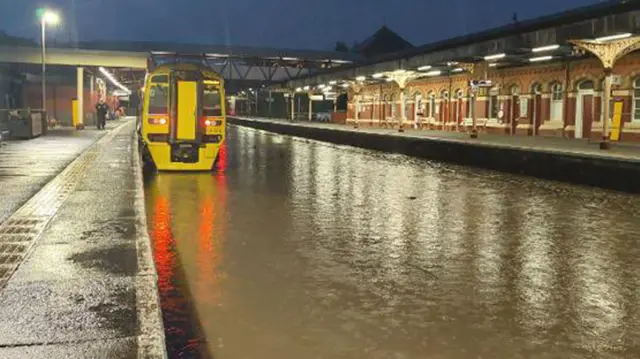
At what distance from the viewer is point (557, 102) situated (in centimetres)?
3384

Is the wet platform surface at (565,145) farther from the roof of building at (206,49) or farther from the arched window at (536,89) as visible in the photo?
the roof of building at (206,49)

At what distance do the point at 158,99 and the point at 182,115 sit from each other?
79cm

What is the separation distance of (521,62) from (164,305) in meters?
31.0

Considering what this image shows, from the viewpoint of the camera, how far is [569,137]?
3241cm

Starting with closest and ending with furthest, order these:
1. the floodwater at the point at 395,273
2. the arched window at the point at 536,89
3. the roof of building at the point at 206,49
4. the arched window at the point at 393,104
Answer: the floodwater at the point at 395,273 → the arched window at the point at 536,89 → the arched window at the point at 393,104 → the roof of building at the point at 206,49

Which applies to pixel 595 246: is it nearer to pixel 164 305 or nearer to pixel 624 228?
pixel 624 228

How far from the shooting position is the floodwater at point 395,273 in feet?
17.5

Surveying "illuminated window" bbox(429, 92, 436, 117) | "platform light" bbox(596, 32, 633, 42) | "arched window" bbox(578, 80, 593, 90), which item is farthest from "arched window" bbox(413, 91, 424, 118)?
"platform light" bbox(596, 32, 633, 42)

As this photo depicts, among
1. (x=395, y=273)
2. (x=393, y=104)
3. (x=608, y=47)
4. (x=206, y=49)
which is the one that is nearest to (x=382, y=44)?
(x=206, y=49)

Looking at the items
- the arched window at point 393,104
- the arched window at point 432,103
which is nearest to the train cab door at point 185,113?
the arched window at point 432,103

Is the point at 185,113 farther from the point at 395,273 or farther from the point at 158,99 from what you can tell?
the point at 395,273

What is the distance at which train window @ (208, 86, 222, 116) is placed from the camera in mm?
18438

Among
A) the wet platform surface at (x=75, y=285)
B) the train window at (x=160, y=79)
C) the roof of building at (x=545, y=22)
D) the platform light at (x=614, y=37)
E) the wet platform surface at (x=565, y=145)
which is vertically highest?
the roof of building at (x=545, y=22)

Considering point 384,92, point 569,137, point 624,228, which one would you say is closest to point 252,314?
point 624,228
